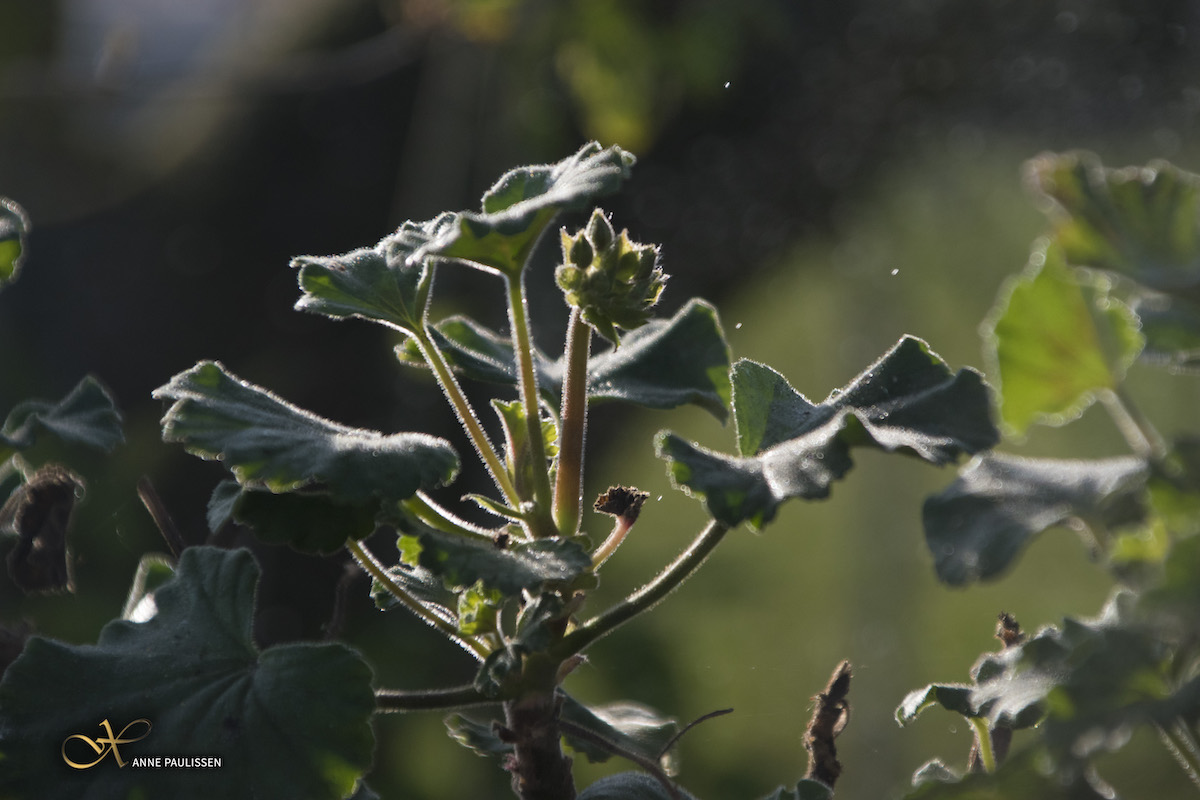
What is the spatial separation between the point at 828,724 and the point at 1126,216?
0.24m

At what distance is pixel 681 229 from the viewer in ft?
5.22

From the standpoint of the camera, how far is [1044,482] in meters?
0.30

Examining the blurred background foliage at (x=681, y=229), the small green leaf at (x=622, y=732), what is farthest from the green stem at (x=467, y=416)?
the blurred background foliage at (x=681, y=229)

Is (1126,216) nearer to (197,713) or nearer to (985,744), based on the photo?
(985,744)

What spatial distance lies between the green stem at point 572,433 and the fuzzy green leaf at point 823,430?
0.06 meters

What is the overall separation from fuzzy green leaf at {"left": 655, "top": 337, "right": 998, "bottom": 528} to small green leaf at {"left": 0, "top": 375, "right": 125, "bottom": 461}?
11.5 inches

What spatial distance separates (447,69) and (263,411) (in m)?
1.46

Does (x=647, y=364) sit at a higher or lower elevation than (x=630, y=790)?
higher

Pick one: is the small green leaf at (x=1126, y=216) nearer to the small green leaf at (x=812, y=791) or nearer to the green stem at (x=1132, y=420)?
the green stem at (x=1132, y=420)

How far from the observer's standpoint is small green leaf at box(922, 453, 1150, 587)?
10.6 inches

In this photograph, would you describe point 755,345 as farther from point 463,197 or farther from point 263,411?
point 263,411

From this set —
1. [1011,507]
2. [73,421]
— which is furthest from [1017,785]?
[73,421]

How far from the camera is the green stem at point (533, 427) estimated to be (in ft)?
1.33

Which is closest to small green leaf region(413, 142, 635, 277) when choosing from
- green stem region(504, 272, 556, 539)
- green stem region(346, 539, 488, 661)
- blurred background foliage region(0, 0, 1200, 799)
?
green stem region(504, 272, 556, 539)
